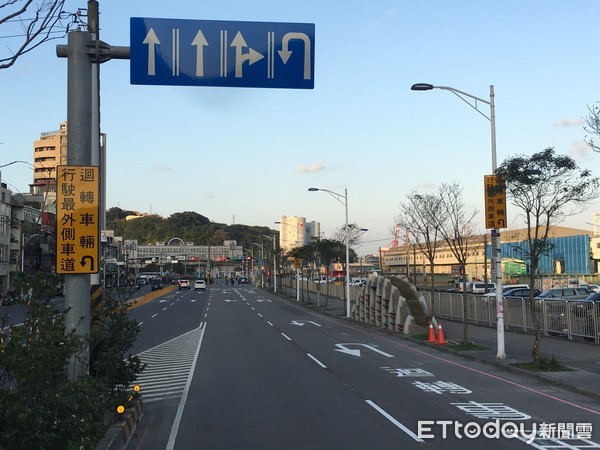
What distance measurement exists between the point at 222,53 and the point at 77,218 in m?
2.85

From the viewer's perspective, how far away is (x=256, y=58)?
8406 mm

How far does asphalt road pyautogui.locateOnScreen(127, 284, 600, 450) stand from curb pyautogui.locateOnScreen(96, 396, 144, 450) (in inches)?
6.6

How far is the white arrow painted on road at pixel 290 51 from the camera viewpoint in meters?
8.42

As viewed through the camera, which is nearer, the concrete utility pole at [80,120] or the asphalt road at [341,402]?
the concrete utility pole at [80,120]

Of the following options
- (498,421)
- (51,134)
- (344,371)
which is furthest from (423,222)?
(51,134)

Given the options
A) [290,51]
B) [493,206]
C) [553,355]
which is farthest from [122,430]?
[493,206]

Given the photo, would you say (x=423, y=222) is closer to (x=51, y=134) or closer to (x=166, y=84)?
(x=166, y=84)

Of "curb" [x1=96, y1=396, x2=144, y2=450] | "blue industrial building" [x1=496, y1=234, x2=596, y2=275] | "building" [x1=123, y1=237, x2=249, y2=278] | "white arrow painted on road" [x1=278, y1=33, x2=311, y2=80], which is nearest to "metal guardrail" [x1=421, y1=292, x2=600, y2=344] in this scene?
"curb" [x1=96, y1=396, x2=144, y2=450]

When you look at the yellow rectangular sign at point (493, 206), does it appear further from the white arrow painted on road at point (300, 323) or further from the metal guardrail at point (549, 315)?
the white arrow painted on road at point (300, 323)

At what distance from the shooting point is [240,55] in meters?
8.38

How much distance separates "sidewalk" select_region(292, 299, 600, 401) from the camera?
14.1 meters

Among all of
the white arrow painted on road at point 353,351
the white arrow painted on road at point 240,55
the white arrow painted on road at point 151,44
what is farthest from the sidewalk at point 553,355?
the white arrow painted on road at point 151,44

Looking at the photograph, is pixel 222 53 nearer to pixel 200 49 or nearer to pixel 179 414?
pixel 200 49

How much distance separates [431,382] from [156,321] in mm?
24093
